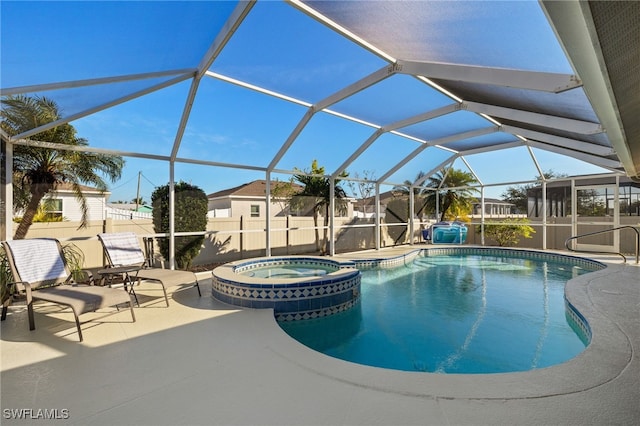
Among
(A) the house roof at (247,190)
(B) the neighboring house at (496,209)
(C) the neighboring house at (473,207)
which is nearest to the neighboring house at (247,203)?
(A) the house roof at (247,190)

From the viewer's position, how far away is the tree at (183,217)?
825cm

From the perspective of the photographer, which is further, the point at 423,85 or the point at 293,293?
the point at 423,85

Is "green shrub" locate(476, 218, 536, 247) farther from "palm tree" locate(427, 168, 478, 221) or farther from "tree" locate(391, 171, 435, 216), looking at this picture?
"tree" locate(391, 171, 435, 216)

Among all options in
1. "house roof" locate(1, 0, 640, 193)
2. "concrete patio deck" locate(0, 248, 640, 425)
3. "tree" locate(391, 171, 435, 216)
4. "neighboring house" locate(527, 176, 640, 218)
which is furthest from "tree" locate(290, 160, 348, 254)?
"neighboring house" locate(527, 176, 640, 218)

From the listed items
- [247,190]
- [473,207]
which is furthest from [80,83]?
[473,207]

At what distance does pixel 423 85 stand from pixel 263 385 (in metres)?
6.87

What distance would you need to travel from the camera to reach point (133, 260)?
6.39m

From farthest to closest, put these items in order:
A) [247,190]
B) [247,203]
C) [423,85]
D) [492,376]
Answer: [247,203], [247,190], [423,85], [492,376]

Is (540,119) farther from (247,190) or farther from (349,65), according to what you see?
(247,190)

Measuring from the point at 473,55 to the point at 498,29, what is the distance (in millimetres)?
993

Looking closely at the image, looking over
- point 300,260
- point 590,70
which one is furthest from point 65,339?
point 300,260

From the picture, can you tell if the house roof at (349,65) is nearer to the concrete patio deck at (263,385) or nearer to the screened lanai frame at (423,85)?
the screened lanai frame at (423,85)

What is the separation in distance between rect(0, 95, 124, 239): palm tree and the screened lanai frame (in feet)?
0.90

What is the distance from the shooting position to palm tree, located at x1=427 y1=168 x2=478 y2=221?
1747cm
